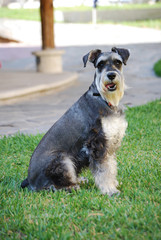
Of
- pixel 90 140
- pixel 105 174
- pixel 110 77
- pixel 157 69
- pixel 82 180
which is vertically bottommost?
pixel 157 69

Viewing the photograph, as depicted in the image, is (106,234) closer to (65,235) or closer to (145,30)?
(65,235)

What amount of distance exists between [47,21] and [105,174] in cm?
849

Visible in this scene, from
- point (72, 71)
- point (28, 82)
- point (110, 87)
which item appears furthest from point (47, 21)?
point (110, 87)

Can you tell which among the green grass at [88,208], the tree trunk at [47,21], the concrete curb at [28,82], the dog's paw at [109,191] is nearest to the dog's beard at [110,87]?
the dog's paw at [109,191]

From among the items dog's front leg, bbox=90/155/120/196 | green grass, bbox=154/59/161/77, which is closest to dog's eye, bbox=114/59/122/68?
dog's front leg, bbox=90/155/120/196

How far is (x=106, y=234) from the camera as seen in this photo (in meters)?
3.44

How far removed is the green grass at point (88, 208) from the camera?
349 centimetres

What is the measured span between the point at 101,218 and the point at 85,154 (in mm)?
806

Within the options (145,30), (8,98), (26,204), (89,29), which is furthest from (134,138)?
(89,29)

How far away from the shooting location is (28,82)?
10.8 m

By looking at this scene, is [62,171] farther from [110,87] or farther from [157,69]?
[157,69]

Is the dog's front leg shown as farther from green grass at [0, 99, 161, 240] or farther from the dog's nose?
the dog's nose

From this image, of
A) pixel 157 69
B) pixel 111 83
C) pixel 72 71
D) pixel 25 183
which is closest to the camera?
pixel 111 83

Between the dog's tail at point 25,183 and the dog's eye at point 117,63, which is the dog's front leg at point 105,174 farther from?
the dog's eye at point 117,63
